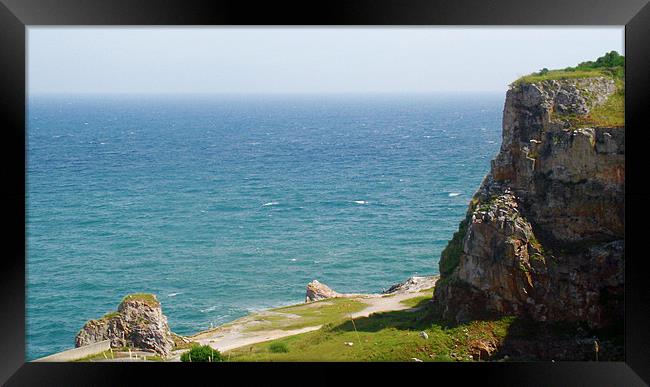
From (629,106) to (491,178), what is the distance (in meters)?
9.72

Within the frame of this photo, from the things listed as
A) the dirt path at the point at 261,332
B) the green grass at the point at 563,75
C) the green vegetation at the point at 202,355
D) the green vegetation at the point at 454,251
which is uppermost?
the green grass at the point at 563,75

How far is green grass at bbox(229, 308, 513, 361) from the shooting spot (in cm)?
1703

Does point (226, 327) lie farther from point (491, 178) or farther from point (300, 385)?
point (300, 385)

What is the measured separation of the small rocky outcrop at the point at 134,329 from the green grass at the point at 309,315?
3921 millimetres

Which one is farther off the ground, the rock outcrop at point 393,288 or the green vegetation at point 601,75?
the green vegetation at point 601,75

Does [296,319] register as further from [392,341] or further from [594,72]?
[594,72]

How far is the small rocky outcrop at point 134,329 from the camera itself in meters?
20.9

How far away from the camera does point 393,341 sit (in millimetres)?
17828

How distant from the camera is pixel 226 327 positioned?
27344 millimetres

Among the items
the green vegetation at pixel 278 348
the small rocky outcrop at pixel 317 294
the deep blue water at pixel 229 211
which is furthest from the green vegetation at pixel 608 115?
the deep blue water at pixel 229 211

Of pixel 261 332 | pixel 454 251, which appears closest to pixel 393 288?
pixel 261 332

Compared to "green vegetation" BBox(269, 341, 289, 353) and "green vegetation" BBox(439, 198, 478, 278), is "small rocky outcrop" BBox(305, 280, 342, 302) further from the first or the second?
"green vegetation" BBox(439, 198, 478, 278)

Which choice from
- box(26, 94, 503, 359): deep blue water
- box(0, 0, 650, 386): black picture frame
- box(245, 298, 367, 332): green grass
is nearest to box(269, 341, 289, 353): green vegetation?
box(245, 298, 367, 332): green grass

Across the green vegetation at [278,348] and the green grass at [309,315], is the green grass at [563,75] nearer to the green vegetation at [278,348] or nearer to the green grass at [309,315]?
the green grass at [309,315]
